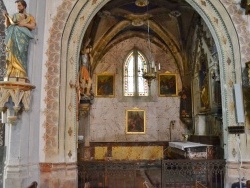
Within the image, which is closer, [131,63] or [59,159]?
[59,159]

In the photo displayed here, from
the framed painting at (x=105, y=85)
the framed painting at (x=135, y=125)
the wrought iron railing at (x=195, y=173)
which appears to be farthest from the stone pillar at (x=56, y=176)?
the framed painting at (x=105, y=85)

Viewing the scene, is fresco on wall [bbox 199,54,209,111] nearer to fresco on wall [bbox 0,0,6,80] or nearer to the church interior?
the church interior

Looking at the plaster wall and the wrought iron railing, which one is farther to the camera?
the plaster wall

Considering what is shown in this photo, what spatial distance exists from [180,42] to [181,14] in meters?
1.85

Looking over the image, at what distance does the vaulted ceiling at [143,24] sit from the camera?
11.7 meters

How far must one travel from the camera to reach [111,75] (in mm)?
14547

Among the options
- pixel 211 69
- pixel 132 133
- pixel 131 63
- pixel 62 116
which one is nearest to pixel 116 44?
pixel 131 63

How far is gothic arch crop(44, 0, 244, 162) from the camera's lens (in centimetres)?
716

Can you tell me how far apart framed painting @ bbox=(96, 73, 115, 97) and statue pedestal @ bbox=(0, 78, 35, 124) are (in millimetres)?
8098

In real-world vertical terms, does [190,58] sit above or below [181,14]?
below

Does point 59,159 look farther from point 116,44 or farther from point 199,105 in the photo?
point 116,44

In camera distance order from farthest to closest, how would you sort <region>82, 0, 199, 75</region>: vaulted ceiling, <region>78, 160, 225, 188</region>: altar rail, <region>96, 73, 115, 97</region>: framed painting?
<region>96, 73, 115, 97</region>: framed painting
<region>82, 0, 199, 75</region>: vaulted ceiling
<region>78, 160, 225, 188</region>: altar rail

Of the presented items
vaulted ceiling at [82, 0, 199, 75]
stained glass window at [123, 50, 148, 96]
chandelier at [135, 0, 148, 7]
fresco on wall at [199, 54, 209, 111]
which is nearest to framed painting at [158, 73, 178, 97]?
stained glass window at [123, 50, 148, 96]

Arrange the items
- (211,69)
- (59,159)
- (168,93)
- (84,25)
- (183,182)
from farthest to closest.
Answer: (168,93)
(211,69)
(183,182)
(84,25)
(59,159)
